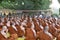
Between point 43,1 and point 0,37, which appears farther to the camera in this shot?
point 43,1

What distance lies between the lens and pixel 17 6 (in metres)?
19.5

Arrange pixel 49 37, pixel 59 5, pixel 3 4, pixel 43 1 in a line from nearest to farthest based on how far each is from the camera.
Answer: pixel 49 37, pixel 3 4, pixel 43 1, pixel 59 5

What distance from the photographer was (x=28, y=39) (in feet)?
10.3

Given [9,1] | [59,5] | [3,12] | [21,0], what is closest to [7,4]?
[9,1]

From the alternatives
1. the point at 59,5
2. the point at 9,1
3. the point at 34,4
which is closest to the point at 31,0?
the point at 34,4

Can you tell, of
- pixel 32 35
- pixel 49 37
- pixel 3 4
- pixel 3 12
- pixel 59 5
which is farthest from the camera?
pixel 59 5

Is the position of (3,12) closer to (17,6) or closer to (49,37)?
(17,6)

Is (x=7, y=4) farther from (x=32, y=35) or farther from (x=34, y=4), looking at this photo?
(x=32, y=35)

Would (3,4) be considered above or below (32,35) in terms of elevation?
below

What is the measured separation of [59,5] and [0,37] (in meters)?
22.6

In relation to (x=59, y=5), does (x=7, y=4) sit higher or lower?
higher

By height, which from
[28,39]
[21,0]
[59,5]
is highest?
[28,39]

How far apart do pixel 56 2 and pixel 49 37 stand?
913 inches

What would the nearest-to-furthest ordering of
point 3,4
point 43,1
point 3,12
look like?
1. point 3,12
2. point 3,4
3. point 43,1
